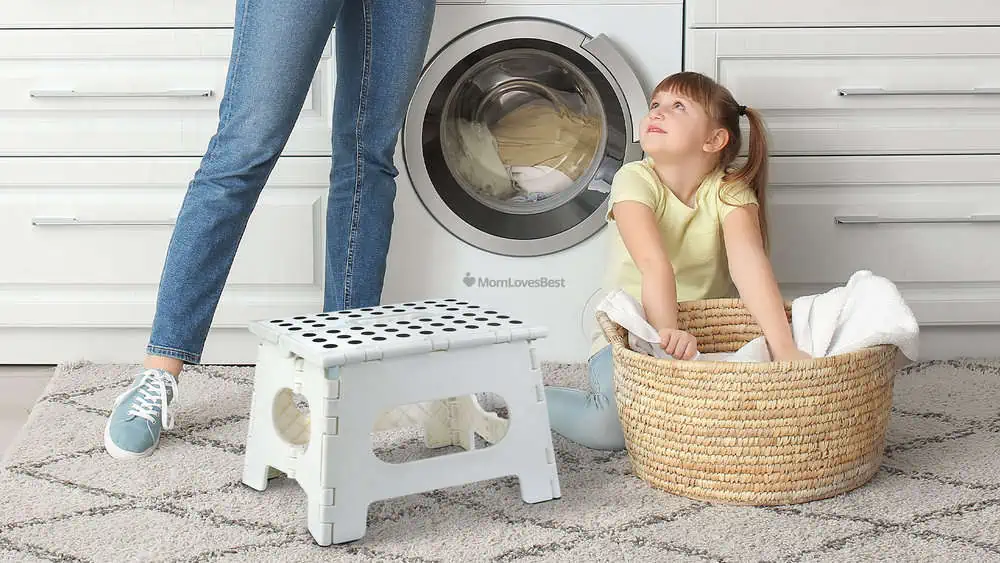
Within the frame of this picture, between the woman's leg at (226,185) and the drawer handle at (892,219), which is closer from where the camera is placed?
the woman's leg at (226,185)

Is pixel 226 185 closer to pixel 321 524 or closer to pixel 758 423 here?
pixel 321 524

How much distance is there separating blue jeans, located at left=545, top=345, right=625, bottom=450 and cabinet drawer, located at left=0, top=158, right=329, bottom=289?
1.92 feet

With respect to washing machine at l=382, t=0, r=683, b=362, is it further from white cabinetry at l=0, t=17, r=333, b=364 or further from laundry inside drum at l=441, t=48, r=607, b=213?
white cabinetry at l=0, t=17, r=333, b=364

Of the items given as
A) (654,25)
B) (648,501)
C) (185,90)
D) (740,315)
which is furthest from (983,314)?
(185,90)

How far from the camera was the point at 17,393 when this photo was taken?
6.03 feet

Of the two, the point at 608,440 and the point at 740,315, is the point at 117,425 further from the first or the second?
the point at 740,315

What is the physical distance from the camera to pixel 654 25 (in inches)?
73.2

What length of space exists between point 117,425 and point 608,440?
2.23ft

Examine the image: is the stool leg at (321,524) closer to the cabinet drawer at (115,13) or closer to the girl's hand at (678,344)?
the girl's hand at (678,344)

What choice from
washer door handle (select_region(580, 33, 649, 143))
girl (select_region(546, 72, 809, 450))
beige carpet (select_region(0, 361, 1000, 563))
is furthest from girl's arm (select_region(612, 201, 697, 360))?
washer door handle (select_region(580, 33, 649, 143))

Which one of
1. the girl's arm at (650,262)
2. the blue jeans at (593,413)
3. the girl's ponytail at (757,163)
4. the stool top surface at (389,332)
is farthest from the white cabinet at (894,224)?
the stool top surface at (389,332)

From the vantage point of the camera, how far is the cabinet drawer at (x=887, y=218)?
1.89 meters

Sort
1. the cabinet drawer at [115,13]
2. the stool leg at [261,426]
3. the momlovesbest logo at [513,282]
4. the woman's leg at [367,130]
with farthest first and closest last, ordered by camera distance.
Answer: the momlovesbest logo at [513,282] < the cabinet drawer at [115,13] < the woman's leg at [367,130] < the stool leg at [261,426]

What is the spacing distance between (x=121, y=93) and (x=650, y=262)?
953mm
